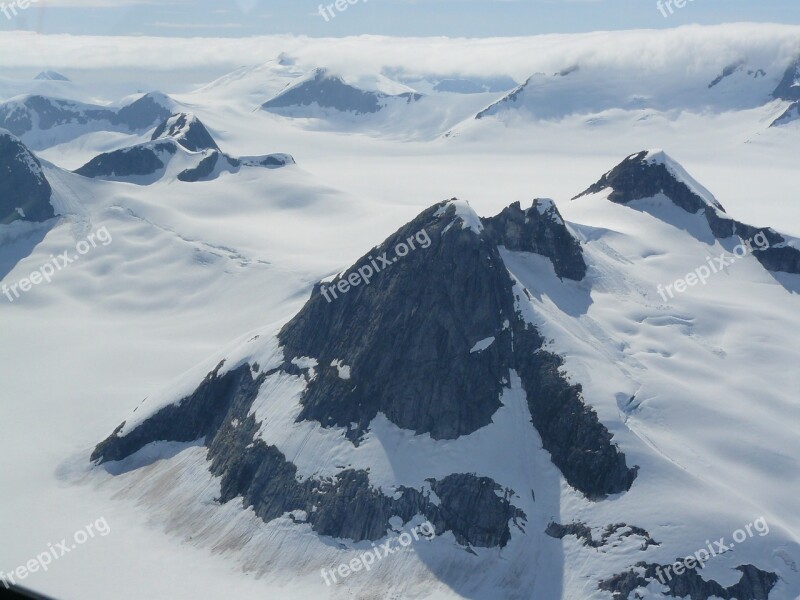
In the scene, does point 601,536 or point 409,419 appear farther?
point 409,419

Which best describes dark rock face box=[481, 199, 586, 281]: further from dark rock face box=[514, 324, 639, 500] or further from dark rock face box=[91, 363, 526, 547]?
dark rock face box=[91, 363, 526, 547]

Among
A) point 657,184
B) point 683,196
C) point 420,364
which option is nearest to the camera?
point 420,364

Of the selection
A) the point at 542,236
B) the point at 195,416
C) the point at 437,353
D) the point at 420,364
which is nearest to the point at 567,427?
the point at 437,353

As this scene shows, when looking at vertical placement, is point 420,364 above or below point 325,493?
above

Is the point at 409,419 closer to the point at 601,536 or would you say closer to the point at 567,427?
the point at 567,427

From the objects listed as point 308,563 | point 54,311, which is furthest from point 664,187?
point 54,311

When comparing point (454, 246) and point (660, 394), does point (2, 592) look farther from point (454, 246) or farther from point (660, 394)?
point (660, 394)

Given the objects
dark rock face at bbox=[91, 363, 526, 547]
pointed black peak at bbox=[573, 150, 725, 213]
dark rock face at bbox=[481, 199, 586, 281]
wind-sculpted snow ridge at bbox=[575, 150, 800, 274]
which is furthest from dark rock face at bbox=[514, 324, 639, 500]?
pointed black peak at bbox=[573, 150, 725, 213]
